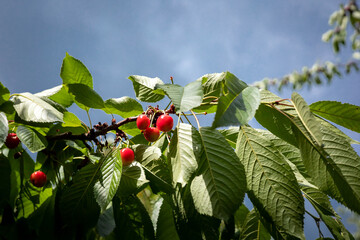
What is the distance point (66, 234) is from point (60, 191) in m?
0.17

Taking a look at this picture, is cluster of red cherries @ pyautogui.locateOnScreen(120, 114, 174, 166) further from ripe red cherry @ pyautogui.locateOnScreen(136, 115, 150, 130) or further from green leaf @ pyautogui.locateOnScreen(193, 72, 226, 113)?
green leaf @ pyautogui.locateOnScreen(193, 72, 226, 113)

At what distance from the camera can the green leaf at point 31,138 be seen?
2.50ft

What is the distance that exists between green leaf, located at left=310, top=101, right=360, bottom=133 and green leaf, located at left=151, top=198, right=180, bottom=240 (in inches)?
19.6

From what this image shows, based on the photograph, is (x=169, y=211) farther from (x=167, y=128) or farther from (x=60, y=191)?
(x=60, y=191)

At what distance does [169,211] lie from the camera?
73 centimetres

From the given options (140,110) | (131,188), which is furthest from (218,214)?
(140,110)

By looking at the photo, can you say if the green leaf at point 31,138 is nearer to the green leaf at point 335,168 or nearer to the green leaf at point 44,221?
the green leaf at point 44,221

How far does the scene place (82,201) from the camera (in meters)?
0.68

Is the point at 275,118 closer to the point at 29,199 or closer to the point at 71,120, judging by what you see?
the point at 71,120

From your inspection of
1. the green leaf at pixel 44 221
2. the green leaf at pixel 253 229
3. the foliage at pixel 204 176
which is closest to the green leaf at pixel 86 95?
the foliage at pixel 204 176

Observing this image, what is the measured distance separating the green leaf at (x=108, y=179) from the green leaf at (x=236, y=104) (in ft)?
0.95

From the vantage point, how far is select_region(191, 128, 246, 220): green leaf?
58 cm

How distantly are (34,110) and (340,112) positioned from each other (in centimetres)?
82

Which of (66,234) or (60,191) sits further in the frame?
(60,191)
